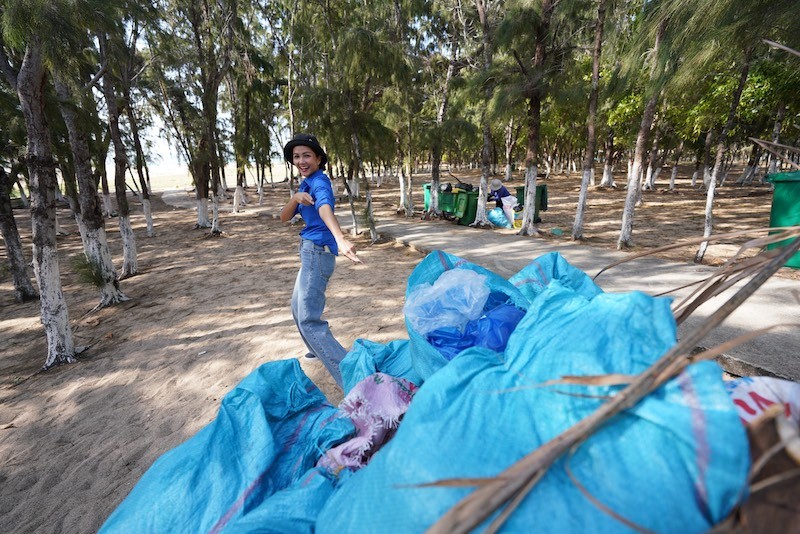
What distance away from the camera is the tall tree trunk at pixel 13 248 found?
6.10 meters

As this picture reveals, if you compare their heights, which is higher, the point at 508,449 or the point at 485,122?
the point at 485,122

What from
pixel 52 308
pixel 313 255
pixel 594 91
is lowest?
pixel 52 308

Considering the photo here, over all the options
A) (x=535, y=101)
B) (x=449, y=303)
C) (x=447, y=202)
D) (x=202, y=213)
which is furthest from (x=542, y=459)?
(x=202, y=213)

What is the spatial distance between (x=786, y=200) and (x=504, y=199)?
19.6ft

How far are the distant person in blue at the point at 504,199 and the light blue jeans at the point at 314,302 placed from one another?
8.33 m

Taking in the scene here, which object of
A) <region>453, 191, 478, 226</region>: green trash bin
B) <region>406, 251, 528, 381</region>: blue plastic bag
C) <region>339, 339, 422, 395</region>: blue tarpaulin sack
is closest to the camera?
<region>406, 251, 528, 381</region>: blue plastic bag

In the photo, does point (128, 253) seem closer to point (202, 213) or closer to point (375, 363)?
point (202, 213)

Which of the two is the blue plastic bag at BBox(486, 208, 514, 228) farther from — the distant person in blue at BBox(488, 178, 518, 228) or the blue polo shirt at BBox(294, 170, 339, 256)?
the blue polo shirt at BBox(294, 170, 339, 256)

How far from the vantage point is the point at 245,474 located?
1403 millimetres

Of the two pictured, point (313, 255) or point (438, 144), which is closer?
point (313, 255)

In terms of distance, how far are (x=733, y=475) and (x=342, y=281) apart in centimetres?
550

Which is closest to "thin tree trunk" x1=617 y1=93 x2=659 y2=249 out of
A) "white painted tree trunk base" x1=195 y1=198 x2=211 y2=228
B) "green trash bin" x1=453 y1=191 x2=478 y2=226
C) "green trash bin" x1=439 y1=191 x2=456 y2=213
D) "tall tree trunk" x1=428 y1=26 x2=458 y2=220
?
"green trash bin" x1=453 y1=191 x2=478 y2=226

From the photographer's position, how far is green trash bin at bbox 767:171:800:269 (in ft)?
14.3

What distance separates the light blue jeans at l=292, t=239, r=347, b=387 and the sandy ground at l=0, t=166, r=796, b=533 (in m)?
0.45
